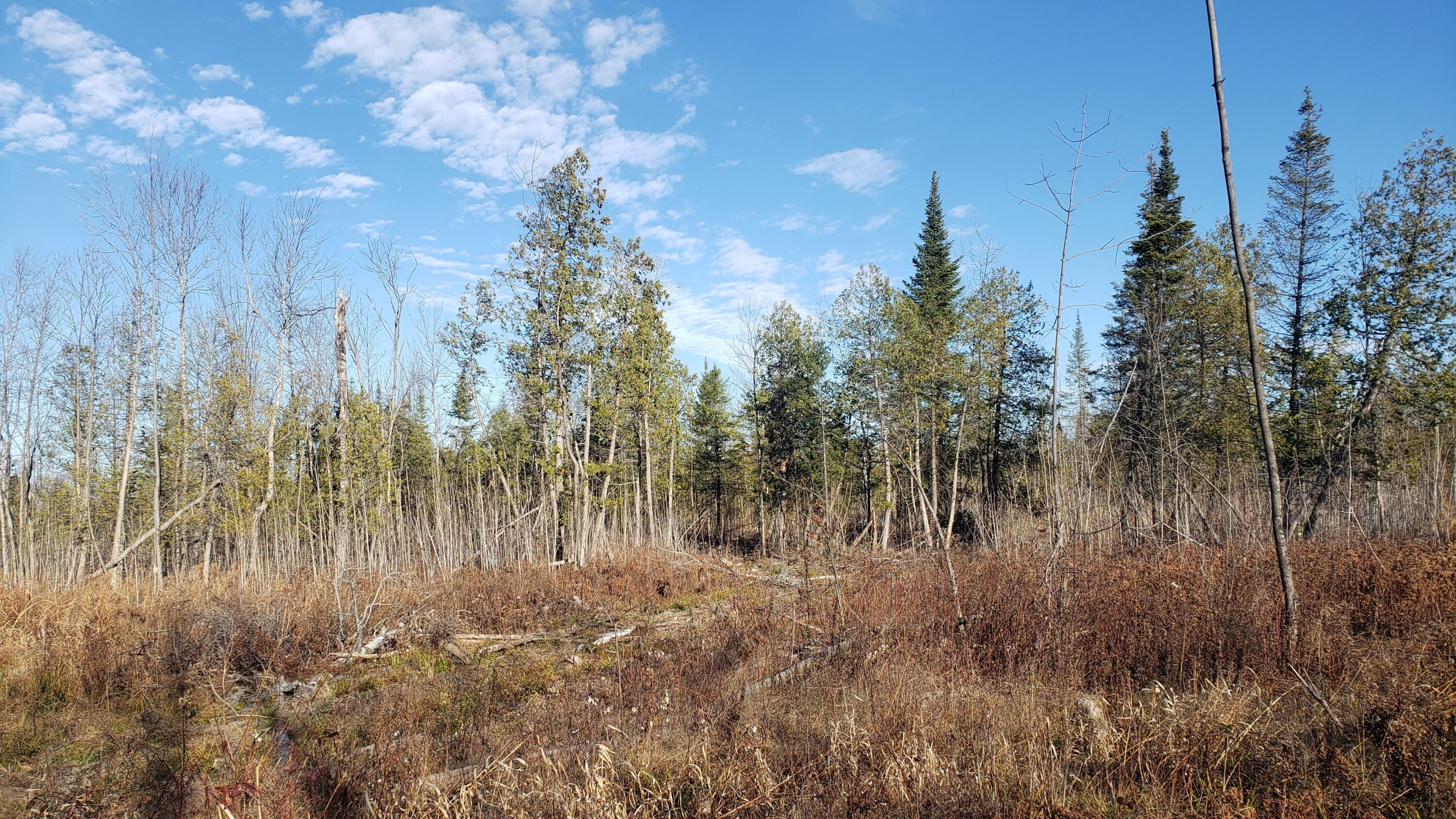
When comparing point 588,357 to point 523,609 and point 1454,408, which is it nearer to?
point 523,609

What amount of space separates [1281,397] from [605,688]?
18224 millimetres

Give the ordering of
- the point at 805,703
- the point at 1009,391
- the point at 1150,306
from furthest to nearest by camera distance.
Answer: the point at 1009,391, the point at 1150,306, the point at 805,703

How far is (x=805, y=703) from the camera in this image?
4.85 m

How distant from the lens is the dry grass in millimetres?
3275

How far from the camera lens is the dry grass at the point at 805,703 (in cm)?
328

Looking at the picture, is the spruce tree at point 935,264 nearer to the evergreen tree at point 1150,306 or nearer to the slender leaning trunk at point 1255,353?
the evergreen tree at point 1150,306

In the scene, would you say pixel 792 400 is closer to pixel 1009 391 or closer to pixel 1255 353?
pixel 1009 391

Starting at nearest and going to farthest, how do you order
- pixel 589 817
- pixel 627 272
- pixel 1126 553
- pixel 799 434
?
pixel 589 817 → pixel 1126 553 → pixel 627 272 → pixel 799 434

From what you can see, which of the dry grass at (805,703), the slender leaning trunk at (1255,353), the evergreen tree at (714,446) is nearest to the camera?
the dry grass at (805,703)

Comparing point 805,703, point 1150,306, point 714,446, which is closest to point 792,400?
point 714,446

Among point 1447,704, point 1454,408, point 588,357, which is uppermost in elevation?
point 588,357

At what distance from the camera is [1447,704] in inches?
132

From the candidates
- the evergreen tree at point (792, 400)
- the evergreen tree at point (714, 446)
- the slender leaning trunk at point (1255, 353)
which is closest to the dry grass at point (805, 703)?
the slender leaning trunk at point (1255, 353)

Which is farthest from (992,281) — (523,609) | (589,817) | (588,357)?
(589,817)
